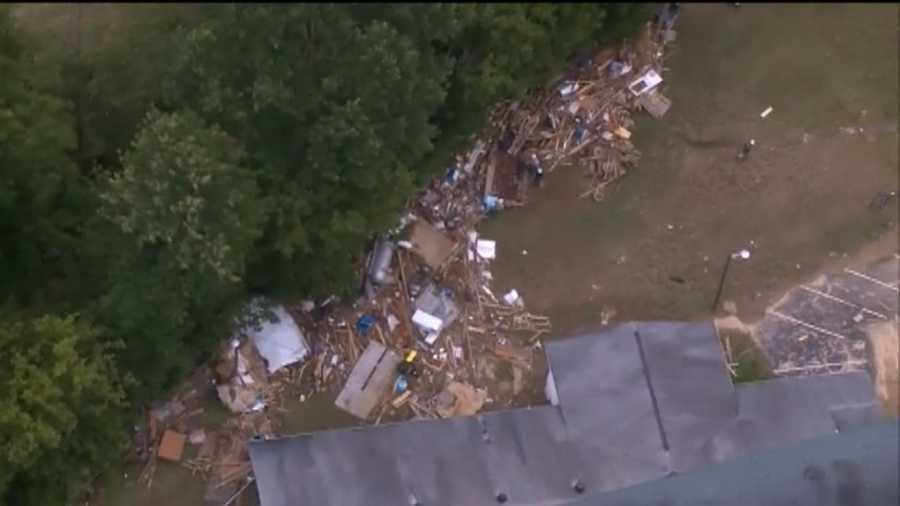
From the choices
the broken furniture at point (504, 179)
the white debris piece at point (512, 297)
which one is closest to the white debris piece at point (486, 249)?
the white debris piece at point (512, 297)

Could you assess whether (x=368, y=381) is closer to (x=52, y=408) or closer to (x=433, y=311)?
(x=433, y=311)

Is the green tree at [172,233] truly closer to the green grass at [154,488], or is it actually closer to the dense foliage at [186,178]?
the dense foliage at [186,178]

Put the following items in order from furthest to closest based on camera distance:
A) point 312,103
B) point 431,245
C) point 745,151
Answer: point 745,151, point 431,245, point 312,103

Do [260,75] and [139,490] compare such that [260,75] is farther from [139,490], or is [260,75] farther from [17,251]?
[139,490]

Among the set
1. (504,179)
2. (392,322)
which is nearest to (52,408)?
(392,322)

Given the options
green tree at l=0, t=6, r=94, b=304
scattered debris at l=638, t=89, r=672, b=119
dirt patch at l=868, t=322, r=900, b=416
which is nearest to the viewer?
green tree at l=0, t=6, r=94, b=304

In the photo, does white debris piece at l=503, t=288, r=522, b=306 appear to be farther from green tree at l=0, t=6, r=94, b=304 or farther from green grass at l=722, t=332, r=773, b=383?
green tree at l=0, t=6, r=94, b=304

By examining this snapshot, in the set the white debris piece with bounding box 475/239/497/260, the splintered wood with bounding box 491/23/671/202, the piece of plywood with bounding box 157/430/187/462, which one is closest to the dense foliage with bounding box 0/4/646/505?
the piece of plywood with bounding box 157/430/187/462
